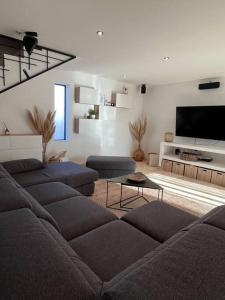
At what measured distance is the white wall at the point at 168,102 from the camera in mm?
4408

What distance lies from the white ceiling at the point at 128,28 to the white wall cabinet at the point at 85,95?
973 mm

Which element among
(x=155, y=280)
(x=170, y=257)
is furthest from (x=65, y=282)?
(x=170, y=257)

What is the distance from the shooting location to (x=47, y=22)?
200 cm

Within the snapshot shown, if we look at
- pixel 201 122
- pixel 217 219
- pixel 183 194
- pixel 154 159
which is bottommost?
pixel 183 194

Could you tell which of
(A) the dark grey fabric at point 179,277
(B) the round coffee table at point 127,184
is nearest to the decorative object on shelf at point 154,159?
(B) the round coffee table at point 127,184

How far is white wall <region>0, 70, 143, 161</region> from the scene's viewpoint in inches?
137

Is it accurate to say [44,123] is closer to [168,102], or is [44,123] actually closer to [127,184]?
[127,184]

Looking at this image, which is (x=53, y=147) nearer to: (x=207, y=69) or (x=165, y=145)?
(x=165, y=145)

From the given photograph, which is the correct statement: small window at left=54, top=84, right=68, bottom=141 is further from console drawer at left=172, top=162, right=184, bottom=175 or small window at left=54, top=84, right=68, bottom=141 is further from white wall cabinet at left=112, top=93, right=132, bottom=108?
console drawer at left=172, top=162, right=184, bottom=175

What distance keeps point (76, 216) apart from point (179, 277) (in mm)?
1034

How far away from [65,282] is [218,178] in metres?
3.93

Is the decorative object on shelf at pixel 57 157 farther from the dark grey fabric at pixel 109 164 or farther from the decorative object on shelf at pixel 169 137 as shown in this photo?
the decorative object on shelf at pixel 169 137

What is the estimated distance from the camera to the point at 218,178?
387cm

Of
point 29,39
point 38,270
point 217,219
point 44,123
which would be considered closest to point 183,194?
point 217,219
